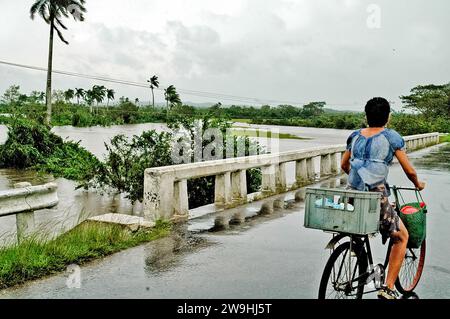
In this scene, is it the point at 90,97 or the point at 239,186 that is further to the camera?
the point at 90,97

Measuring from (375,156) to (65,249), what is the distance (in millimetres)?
3731

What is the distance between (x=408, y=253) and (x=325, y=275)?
1.52 m

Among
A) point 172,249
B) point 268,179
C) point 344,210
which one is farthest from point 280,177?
point 344,210

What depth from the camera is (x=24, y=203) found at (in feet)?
22.7

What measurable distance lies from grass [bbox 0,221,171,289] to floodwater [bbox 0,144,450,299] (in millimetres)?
176

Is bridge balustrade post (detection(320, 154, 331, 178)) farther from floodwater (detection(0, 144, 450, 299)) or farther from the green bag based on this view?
the green bag

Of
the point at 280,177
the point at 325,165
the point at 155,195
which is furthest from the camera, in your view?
the point at 325,165

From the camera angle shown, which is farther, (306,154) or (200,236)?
(306,154)

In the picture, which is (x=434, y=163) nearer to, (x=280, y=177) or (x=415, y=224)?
(x=280, y=177)

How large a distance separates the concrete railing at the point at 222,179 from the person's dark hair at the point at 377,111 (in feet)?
13.4

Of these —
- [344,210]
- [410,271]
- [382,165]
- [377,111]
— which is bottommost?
[410,271]
